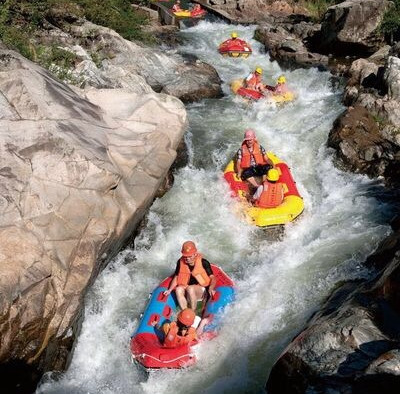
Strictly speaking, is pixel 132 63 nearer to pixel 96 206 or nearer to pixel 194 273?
pixel 96 206

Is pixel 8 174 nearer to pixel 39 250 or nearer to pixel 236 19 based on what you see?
pixel 39 250

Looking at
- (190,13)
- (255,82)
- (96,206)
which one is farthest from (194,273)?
(190,13)

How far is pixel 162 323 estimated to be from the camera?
675cm

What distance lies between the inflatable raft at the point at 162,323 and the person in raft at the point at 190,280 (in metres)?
0.14

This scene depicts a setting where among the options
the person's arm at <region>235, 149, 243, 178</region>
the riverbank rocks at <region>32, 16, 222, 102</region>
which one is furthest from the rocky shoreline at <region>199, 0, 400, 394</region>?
the riverbank rocks at <region>32, 16, 222, 102</region>

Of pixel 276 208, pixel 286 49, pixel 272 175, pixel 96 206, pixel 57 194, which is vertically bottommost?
pixel 286 49

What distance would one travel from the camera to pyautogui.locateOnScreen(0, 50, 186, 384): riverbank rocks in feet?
18.9

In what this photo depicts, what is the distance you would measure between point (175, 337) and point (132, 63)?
9119mm

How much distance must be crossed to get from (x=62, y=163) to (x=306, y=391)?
432cm

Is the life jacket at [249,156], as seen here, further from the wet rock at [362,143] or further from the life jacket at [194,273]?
the life jacket at [194,273]

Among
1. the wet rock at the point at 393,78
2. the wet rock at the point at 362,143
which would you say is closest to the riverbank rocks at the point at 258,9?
the wet rock at the point at 393,78

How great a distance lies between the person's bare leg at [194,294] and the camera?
7.08 m

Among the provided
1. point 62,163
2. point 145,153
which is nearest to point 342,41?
point 145,153

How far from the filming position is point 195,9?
23.5 meters
